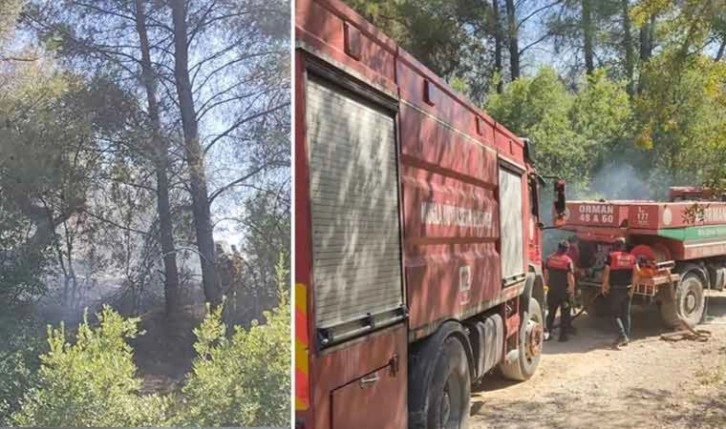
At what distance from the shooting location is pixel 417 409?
403 centimetres

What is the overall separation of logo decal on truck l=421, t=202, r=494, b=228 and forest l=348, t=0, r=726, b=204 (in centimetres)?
716

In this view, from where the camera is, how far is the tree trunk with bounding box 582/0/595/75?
19.8 meters

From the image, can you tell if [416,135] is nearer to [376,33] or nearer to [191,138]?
[376,33]

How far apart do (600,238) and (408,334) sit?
8063 mm

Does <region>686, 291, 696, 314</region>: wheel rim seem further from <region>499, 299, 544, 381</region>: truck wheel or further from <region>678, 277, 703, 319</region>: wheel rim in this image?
<region>499, 299, 544, 381</region>: truck wheel

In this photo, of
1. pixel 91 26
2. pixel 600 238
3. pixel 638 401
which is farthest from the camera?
pixel 600 238

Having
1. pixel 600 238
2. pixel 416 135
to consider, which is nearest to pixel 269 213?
pixel 416 135

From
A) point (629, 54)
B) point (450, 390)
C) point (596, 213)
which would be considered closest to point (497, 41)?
point (629, 54)

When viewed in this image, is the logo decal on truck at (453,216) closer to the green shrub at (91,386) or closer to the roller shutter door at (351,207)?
the roller shutter door at (351,207)

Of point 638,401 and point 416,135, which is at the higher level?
point 416,135

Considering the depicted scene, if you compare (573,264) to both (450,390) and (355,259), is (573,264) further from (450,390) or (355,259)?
(355,259)

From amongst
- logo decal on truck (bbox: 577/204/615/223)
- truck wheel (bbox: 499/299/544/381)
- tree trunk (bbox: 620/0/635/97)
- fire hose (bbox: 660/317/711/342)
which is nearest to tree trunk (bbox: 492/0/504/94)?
tree trunk (bbox: 620/0/635/97)

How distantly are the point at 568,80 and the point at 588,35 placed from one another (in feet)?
4.40

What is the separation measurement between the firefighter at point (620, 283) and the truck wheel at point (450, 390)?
19.6ft
